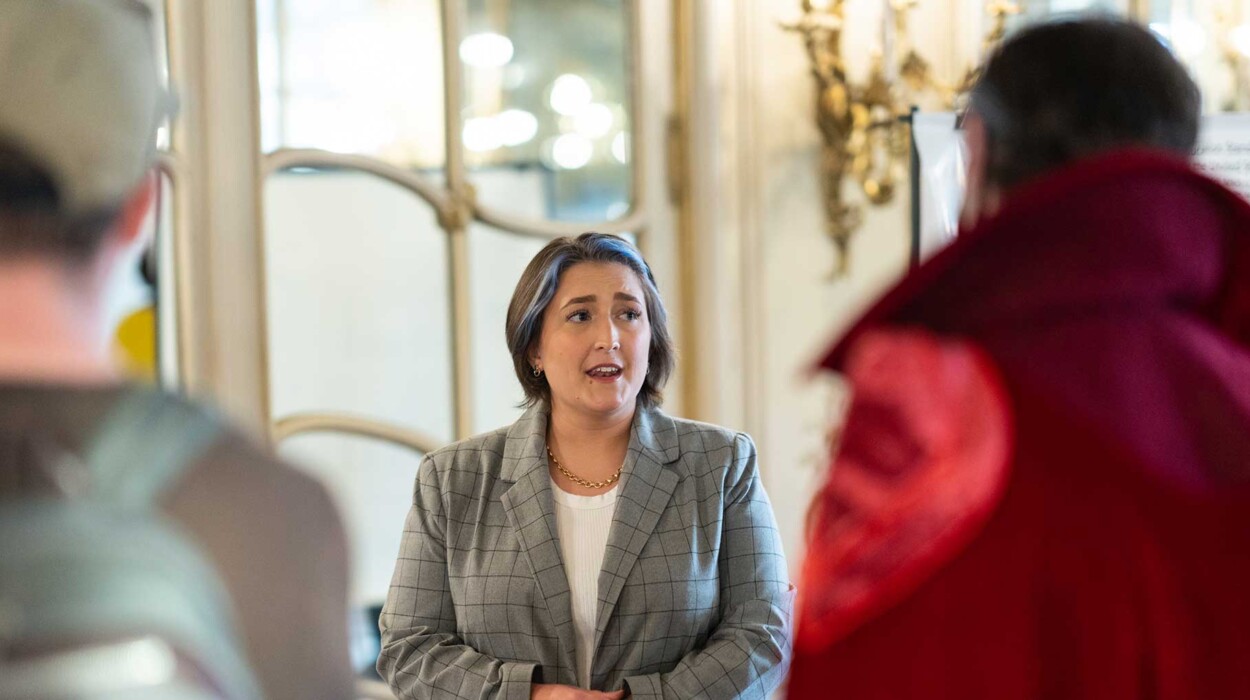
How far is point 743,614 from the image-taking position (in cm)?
219

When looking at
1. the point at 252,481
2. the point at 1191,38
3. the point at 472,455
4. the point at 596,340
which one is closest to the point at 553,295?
the point at 596,340

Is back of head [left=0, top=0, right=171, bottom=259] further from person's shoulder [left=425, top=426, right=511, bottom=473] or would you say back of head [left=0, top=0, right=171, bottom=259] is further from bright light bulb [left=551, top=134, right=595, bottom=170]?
bright light bulb [left=551, top=134, right=595, bottom=170]

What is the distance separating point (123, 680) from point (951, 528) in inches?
26.0

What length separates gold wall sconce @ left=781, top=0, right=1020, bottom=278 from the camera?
3.38m

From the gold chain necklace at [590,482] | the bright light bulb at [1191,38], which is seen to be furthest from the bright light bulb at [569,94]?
the bright light bulb at [1191,38]

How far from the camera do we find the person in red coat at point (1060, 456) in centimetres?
112

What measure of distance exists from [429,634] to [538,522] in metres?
0.26

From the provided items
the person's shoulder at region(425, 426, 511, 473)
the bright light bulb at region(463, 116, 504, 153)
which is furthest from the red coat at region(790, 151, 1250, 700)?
the bright light bulb at region(463, 116, 504, 153)

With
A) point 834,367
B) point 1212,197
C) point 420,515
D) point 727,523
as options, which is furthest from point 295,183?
point 1212,197

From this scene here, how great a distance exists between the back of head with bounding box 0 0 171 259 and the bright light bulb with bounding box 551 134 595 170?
2317mm

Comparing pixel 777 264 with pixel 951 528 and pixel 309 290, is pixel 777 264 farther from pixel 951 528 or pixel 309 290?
pixel 951 528

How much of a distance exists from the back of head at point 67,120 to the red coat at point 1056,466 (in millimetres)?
641

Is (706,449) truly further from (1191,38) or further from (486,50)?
(1191,38)

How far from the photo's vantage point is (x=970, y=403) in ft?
3.76
